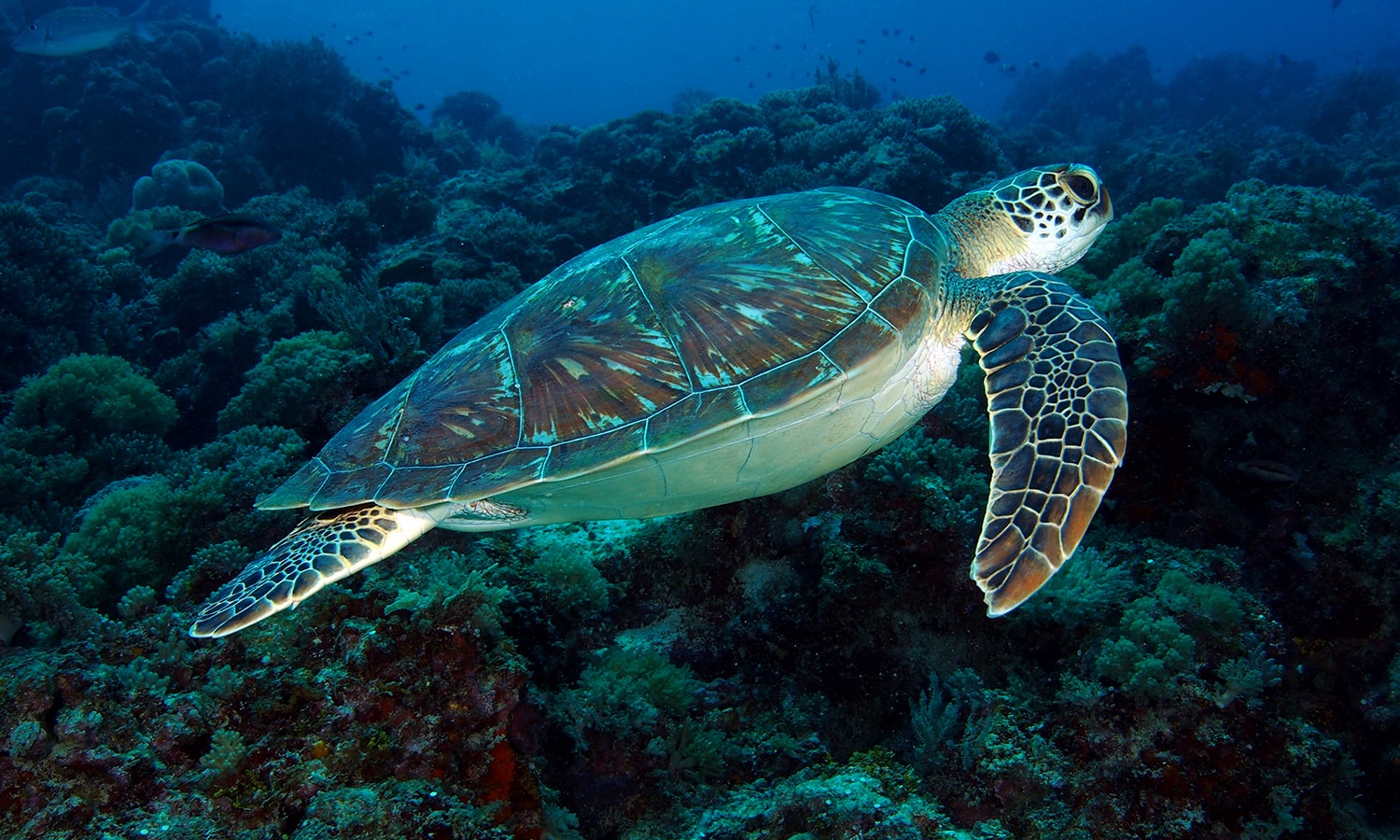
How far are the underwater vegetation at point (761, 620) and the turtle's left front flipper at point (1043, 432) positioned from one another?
83cm

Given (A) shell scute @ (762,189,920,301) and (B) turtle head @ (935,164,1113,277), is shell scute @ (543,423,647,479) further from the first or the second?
(B) turtle head @ (935,164,1113,277)

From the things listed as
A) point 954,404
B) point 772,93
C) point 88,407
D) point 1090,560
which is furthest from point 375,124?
point 1090,560

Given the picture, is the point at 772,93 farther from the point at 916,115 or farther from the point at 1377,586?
the point at 1377,586

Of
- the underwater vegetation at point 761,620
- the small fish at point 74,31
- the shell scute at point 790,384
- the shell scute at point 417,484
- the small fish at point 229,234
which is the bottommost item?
the underwater vegetation at point 761,620

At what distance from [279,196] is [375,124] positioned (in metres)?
4.51

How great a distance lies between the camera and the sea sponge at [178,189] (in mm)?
11117

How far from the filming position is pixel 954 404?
12.9ft

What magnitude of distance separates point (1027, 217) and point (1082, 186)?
1.18 feet

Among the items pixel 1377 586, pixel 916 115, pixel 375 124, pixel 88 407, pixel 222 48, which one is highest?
pixel 222 48

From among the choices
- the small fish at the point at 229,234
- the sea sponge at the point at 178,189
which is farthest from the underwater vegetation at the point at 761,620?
the sea sponge at the point at 178,189

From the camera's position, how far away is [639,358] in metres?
2.71

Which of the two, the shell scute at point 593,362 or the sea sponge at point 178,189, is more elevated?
the sea sponge at point 178,189

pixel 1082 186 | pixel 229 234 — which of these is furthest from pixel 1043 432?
pixel 229 234

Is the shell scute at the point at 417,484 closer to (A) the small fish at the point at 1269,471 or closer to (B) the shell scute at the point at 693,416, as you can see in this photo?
(B) the shell scute at the point at 693,416
